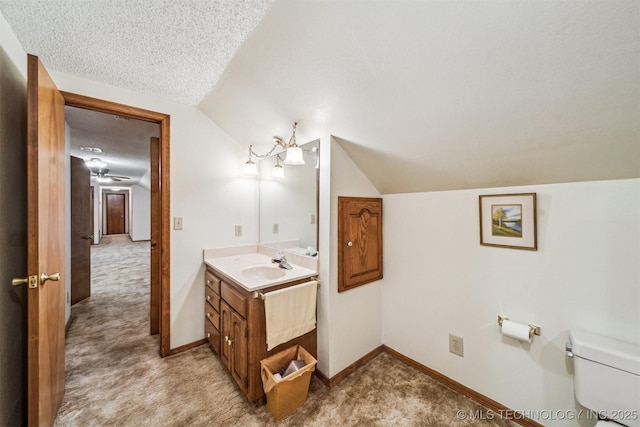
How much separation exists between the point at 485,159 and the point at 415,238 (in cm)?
80

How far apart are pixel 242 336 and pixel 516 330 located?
172 centimetres

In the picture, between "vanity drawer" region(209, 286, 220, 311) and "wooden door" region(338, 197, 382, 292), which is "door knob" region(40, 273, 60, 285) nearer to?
"vanity drawer" region(209, 286, 220, 311)

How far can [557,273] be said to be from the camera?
1.35 meters

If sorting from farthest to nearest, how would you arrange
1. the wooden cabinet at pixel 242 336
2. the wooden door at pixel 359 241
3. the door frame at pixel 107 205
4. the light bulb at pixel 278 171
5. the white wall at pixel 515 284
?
1. the door frame at pixel 107 205
2. the light bulb at pixel 278 171
3. the wooden door at pixel 359 241
4. the wooden cabinet at pixel 242 336
5. the white wall at pixel 515 284

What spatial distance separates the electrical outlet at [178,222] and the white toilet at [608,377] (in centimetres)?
282

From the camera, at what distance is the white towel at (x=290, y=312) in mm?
1534

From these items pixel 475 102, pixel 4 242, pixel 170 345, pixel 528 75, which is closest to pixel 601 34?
pixel 528 75

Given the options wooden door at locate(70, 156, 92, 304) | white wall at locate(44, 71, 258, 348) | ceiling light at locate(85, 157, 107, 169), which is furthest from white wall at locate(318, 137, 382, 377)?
ceiling light at locate(85, 157, 107, 169)

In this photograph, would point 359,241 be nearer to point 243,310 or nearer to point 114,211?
point 243,310

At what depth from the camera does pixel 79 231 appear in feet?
10.4

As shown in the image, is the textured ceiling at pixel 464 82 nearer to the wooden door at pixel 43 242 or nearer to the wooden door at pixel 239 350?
the wooden door at pixel 43 242

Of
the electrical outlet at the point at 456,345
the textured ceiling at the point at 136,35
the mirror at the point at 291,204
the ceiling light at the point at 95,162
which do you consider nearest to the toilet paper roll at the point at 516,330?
the electrical outlet at the point at 456,345

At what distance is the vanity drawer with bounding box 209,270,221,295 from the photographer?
1977mm

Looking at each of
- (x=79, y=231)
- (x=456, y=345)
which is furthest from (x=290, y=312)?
(x=79, y=231)
